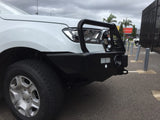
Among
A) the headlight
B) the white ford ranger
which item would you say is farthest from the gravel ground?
the headlight

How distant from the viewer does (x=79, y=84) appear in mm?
2291

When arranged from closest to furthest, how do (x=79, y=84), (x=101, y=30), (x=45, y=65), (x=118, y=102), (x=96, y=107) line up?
(x=45, y=65)
(x=79, y=84)
(x=101, y=30)
(x=96, y=107)
(x=118, y=102)

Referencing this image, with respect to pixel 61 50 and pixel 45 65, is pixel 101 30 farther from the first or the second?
pixel 45 65

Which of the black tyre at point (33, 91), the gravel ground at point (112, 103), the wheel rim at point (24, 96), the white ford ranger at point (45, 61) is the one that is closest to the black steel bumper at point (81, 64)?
the white ford ranger at point (45, 61)

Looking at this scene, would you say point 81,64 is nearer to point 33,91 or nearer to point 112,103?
point 33,91

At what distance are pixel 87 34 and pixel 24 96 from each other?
1.30m

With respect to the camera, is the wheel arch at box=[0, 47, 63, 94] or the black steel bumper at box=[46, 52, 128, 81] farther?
the wheel arch at box=[0, 47, 63, 94]

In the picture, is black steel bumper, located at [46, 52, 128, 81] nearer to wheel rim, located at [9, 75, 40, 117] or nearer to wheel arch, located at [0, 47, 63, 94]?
wheel arch, located at [0, 47, 63, 94]

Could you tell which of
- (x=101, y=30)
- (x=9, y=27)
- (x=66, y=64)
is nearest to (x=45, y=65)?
(x=66, y=64)

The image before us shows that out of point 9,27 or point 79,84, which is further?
point 79,84

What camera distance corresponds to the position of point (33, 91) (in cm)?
206

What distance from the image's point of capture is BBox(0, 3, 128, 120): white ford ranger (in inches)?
74.9

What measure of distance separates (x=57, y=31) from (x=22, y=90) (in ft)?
3.27

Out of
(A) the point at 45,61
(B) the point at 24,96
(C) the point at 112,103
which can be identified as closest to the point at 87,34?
(A) the point at 45,61
